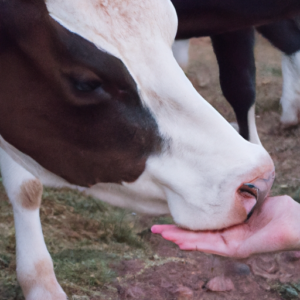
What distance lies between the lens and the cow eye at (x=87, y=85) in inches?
38.4

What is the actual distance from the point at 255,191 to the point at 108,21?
1.54ft

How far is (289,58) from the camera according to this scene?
9.66ft

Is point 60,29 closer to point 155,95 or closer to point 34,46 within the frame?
point 34,46

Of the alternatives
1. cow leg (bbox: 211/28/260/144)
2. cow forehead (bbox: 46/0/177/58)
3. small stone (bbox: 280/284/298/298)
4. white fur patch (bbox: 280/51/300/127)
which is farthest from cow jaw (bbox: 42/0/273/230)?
white fur patch (bbox: 280/51/300/127)

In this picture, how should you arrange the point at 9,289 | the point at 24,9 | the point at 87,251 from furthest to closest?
the point at 87,251
the point at 9,289
the point at 24,9

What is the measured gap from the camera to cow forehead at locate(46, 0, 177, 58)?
3.14 ft

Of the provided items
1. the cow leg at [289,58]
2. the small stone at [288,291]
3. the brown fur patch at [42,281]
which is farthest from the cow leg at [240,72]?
the brown fur patch at [42,281]

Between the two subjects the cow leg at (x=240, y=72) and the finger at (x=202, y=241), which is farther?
the cow leg at (x=240, y=72)

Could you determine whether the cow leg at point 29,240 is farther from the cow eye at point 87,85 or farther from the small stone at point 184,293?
the cow eye at point 87,85

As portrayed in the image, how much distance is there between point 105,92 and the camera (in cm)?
99

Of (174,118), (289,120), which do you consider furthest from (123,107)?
(289,120)

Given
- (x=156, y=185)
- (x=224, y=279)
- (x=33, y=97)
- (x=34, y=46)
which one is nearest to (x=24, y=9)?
(x=34, y=46)

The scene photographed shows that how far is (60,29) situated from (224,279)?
3.64ft

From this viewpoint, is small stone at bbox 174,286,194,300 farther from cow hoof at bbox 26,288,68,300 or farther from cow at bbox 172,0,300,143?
cow at bbox 172,0,300,143
